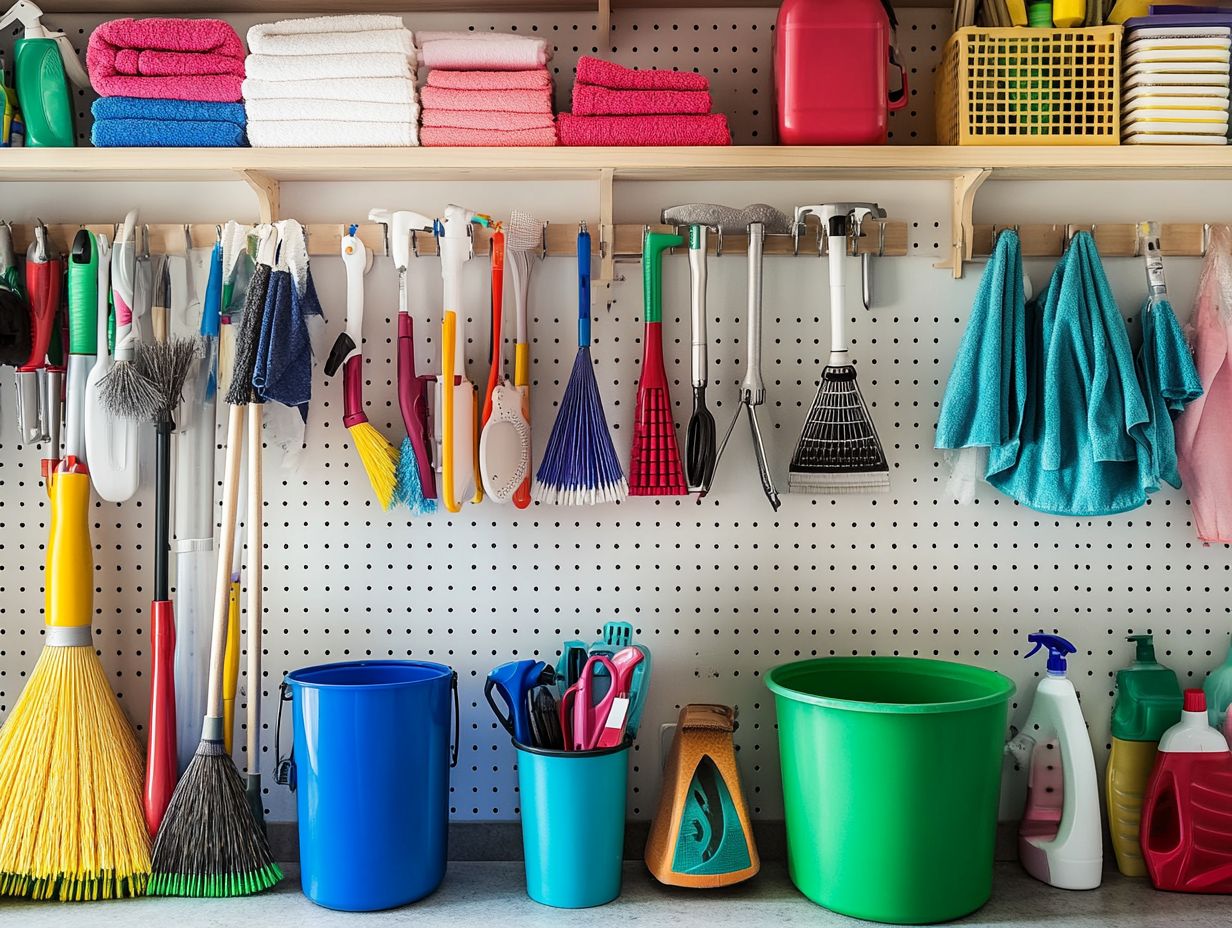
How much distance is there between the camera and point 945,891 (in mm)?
1403

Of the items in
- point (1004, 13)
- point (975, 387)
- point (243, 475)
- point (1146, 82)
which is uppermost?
point (1004, 13)

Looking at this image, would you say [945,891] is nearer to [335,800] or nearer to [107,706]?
[335,800]

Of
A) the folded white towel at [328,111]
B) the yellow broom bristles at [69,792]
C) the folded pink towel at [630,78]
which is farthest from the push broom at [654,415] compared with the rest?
the yellow broom bristles at [69,792]

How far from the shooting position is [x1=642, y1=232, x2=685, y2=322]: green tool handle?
5.34 feet

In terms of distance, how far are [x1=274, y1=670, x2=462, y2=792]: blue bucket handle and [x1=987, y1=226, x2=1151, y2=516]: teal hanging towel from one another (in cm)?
95

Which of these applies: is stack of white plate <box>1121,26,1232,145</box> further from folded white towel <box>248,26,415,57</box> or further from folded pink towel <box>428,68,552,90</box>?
folded white towel <box>248,26,415,57</box>

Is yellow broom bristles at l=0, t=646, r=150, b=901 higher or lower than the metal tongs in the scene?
lower

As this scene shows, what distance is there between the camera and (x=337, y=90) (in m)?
1.54

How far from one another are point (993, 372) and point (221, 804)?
1.39 metres

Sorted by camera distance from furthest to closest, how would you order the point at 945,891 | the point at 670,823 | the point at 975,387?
the point at 975,387, the point at 670,823, the point at 945,891

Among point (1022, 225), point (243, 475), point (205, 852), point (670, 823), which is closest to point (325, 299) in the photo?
point (243, 475)

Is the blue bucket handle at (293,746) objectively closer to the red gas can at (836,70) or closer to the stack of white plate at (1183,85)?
the red gas can at (836,70)

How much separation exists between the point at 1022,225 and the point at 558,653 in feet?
3.59

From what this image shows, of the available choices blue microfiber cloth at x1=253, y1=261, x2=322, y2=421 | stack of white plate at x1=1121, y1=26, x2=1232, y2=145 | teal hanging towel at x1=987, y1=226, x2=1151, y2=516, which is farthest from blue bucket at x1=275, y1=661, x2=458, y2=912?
stack of white plate at x1=1121, y1=26, x2=1232, y2=145
